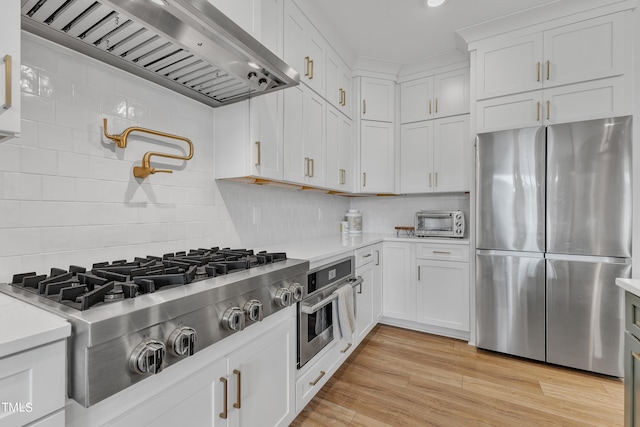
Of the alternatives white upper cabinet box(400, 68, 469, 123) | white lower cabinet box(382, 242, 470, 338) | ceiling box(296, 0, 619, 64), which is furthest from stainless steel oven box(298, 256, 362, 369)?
white upper cabinet box(400, 68, 469, 123)

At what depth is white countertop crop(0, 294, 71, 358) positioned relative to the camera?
54 centimetres

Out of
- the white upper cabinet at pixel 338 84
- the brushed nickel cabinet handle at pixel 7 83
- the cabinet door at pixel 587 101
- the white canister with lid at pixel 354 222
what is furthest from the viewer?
the white canister with lid at pixel 354 222

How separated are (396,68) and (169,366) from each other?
339 centimetres

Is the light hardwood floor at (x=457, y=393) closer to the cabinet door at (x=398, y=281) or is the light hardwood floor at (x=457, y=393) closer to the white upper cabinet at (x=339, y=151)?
the cabinet door at (x=398, y=281)

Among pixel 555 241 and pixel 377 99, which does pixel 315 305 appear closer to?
pixel 555 241

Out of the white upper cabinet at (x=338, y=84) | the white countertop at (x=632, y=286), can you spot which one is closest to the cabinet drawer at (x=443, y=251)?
the white countertop at (x=632, y=286)

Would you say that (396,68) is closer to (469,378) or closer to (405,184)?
(405,184)

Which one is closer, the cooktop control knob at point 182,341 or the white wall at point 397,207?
the cooktop control knob at point 182,341

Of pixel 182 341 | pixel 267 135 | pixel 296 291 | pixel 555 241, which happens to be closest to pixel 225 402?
pixel 182 341

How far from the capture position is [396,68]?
3.25 meters

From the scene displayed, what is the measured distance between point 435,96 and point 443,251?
1651mm

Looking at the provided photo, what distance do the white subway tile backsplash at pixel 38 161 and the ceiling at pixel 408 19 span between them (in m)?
1.88

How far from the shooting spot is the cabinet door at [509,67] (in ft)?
8.01

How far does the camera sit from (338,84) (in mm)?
2838
